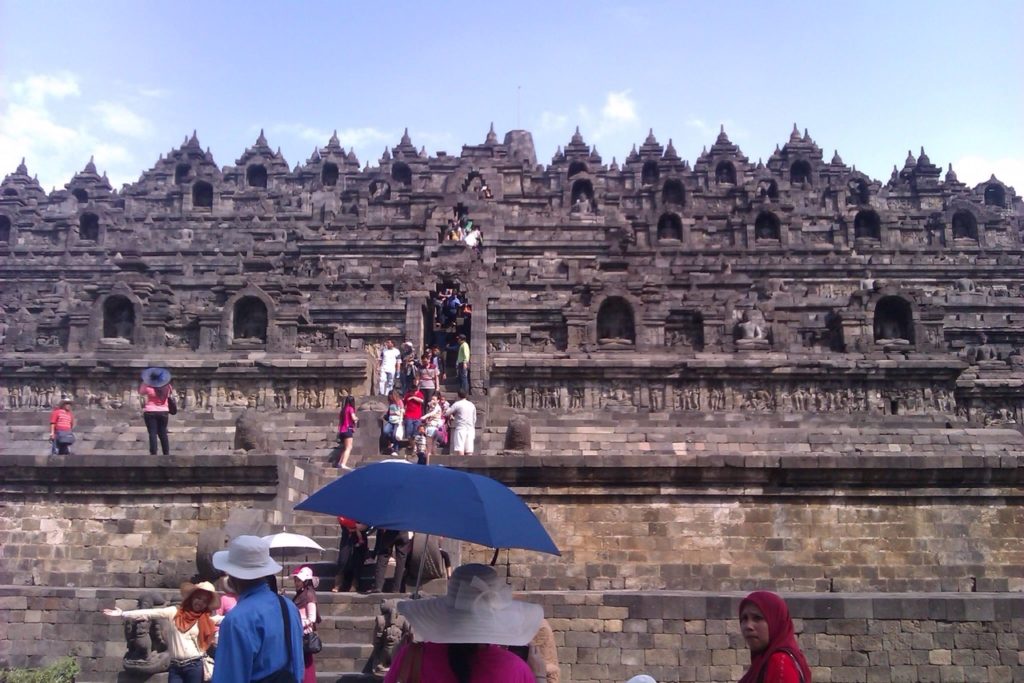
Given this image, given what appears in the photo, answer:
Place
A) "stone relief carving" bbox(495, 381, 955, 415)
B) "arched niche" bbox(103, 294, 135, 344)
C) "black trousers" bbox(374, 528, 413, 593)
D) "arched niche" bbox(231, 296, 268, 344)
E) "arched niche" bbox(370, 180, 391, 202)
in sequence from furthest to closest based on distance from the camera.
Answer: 1. "arched niche" bbox(370, 180, 391, 202)
2. "arched niche" bbox(103, 294, 135, 344)
3. "arched niche" bbox(231, 296, 268, 344)
4. "stone relief carving" bbox(495, 381, 955, 415)
5. "black trousers" bbox(374, 528, 413, 593)

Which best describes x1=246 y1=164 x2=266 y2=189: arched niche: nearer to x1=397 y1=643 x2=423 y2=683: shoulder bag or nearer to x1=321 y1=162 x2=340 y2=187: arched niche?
x1=321 y1=162 x2=340 y2=187: arched niche

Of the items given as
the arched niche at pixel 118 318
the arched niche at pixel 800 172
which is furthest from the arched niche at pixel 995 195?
the arched niche at pixel 118 318

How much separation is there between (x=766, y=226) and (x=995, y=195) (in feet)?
45.9

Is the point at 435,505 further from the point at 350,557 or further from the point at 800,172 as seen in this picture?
the point at 800,172

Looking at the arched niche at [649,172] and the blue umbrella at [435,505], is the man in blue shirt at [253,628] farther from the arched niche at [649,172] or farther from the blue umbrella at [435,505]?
the arched niche at [649,172]

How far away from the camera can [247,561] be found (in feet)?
16.3

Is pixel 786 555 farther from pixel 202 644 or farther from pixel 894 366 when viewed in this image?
pixel 894 366

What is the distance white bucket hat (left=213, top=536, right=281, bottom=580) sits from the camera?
4.96 m

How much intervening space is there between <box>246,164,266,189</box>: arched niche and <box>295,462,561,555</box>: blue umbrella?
43.2 m

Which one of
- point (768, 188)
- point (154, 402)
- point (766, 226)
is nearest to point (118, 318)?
point (154, 402)

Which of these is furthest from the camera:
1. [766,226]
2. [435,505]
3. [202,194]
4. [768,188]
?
[202,194]

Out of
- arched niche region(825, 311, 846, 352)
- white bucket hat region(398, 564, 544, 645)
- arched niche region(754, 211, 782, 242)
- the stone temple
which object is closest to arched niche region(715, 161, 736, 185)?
the stone temple

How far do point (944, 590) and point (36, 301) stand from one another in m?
31.5

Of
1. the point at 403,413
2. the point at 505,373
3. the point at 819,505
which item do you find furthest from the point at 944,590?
the point at 505,373
